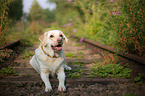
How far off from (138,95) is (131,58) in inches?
51.6

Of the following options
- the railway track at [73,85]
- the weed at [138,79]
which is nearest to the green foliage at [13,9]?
the railway track at [73,85]

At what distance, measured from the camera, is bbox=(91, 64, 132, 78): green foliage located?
311 cm

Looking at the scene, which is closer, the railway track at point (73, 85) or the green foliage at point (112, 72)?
the railway track at point (73, 85)

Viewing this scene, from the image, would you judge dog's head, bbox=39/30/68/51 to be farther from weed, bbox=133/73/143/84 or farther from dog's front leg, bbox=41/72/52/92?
weed, bbox=133/73/143/84

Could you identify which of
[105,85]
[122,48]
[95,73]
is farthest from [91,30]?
[105,85]

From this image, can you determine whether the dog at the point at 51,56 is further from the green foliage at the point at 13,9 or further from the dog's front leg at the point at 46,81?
the green foliage at the point at 13,9

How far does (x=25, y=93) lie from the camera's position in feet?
7.99

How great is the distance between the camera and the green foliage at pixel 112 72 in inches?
123

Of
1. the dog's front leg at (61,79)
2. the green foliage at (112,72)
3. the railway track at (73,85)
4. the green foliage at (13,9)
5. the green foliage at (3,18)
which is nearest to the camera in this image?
the railway track at (73,85)

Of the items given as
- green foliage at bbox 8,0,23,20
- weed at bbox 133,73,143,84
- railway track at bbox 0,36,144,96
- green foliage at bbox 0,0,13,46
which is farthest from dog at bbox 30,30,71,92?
green foliage at bbox 8,0,23,20

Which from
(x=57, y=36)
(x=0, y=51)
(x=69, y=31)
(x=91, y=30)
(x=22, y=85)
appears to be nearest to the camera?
(x=22, y=85)

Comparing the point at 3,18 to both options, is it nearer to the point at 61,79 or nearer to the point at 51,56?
the point at 51,56

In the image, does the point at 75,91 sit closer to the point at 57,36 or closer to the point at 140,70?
the point at 57,36

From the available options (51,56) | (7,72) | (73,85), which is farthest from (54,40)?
(7,72)
